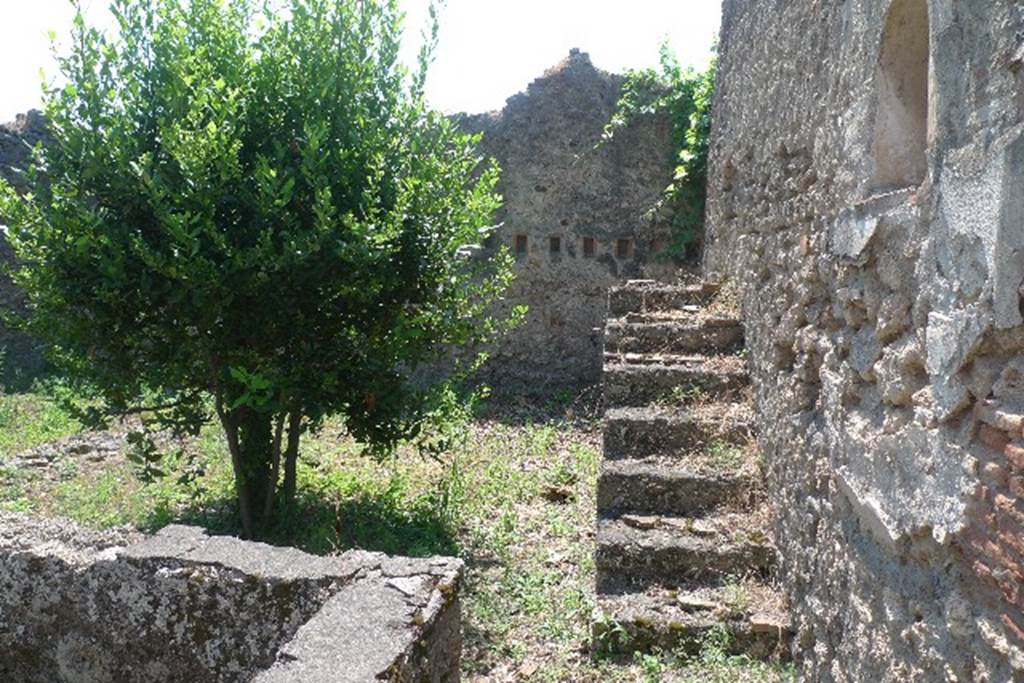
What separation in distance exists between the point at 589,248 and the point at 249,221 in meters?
5.13

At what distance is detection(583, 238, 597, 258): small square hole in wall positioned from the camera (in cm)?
971

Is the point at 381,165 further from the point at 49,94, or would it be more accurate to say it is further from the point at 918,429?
the point at 918,429

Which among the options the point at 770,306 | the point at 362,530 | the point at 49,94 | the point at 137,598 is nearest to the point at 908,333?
the point at 770,306

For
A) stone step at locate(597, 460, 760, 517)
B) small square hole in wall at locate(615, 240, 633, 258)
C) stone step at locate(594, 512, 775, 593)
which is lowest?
stone step at locate(594, 512, 775, 593)

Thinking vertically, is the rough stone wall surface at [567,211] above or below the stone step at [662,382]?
above

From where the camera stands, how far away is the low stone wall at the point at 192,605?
3.17 metres

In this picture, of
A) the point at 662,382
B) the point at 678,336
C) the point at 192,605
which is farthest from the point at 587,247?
the point at 192,605

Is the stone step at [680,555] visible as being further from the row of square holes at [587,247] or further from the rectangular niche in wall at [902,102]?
the row of square holes at [587,247]

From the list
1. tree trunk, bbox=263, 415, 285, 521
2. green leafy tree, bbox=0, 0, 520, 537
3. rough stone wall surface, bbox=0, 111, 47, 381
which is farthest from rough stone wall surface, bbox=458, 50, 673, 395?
rough stone wall surface, bbox=0, 111, 47, 381

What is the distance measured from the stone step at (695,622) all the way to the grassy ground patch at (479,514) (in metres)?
0.09

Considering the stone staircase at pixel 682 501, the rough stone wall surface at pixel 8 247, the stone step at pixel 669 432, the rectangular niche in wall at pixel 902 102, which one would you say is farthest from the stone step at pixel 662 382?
the rough stone wall surface at pixel 8 247

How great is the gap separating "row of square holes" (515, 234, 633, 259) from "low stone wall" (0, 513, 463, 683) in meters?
6.57

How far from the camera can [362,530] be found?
18.3 feet

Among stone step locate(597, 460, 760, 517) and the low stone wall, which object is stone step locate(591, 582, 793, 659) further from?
the low stone wall
